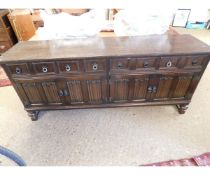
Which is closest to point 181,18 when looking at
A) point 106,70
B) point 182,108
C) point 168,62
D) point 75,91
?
point 182,108

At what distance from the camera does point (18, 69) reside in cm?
126

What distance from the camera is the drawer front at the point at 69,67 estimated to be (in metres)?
1.24

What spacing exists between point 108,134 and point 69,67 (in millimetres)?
721

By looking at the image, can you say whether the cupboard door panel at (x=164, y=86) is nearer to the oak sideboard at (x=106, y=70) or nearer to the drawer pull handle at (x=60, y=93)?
the oak sideboard at (x=106, y=70)

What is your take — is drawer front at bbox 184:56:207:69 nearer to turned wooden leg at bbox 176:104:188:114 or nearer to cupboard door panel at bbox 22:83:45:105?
turned wooden leg at bbox 176:104:188:114

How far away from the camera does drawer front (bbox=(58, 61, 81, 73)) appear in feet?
4.07

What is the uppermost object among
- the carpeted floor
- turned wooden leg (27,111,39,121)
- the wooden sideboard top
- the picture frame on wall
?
the wooden sideboard top

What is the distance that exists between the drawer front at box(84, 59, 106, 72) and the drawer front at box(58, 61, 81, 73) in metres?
0.07

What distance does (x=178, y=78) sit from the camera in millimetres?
1387

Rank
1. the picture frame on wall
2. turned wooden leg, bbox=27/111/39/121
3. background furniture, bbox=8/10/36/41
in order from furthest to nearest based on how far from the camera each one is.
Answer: the picture frame on wall → background furniture, bbox=8/10/36/41 → turned wooden leg, bbox=27/111/39/121

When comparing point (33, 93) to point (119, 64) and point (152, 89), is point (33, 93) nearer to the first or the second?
point (119, 64)

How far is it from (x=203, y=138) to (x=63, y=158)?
126 cm

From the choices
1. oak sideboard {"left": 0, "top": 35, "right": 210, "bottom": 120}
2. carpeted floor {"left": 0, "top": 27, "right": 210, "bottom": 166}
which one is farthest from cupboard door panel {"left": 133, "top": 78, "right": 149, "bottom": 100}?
carpeted floor {"left": 0, "top": 27, "right": 210, "bottom": 166}

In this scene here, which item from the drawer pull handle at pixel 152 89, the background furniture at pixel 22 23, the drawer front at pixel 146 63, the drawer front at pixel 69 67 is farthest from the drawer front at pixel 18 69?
the background furniture at pixel 22 23
